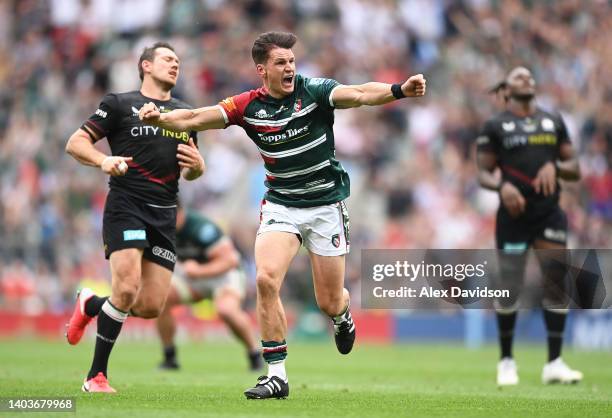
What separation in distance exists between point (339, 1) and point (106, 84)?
19.2 feet

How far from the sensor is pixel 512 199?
1216 cm

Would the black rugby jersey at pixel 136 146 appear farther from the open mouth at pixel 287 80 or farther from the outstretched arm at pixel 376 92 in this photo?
the outstretched arm at pixel 376 92

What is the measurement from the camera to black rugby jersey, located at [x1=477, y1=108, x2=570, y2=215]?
12336 millimetres

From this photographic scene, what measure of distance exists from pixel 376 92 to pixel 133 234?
269cm

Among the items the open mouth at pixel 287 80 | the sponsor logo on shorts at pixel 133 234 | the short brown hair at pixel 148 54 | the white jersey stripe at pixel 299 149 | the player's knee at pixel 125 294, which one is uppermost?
the short brown hair at pixel 148 54

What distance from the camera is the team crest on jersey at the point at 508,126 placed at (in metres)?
12.4

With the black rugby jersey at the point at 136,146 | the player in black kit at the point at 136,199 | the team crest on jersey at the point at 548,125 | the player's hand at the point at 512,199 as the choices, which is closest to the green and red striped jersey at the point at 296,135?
the player in black kit at the point at 136,199

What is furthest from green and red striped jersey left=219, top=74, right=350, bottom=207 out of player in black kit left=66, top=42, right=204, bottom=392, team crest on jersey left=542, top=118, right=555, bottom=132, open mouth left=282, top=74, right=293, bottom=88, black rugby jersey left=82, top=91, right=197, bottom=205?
team crest on jersey left=542, top=118, right=555, bottom=132

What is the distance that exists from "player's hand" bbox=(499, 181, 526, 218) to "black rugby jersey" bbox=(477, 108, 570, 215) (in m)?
0.16

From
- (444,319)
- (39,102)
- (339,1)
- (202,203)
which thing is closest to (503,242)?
(444,319)

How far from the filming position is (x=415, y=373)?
1365 cm

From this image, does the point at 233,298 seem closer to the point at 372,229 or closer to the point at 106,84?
the point at 372,229

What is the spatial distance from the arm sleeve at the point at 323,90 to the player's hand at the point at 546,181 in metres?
4.03

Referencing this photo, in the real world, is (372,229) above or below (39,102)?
below
